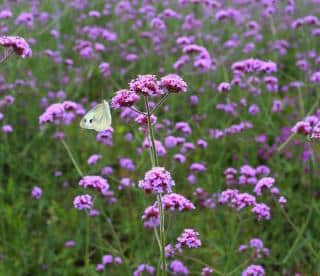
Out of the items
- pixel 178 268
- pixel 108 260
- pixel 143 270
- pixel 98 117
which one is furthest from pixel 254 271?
pixel 98 117

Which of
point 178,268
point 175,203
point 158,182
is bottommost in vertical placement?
point 178,268

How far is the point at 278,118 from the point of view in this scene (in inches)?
190

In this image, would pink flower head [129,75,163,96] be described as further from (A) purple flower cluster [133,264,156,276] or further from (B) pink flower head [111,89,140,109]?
(A) purple flower cluster [133,264,156,276]

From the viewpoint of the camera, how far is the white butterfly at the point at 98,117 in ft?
7.64

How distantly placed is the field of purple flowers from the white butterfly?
0.43 feet

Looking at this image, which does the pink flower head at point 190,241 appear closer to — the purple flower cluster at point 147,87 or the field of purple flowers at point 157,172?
the field of purple flowers at point 157,172

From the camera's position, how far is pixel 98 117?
2.36m

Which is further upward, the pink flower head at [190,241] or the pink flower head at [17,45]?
the pink flower head at [17,45]

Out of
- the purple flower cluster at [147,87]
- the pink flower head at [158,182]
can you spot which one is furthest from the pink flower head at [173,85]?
the pink flower head at [158,182]

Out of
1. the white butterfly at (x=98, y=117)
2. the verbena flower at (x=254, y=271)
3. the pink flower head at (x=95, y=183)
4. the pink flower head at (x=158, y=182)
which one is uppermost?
the white butterfly at (x=98, y=117)

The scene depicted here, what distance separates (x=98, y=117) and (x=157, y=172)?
2.00 feet

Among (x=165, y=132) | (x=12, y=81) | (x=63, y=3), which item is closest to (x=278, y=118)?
(x=165, y=132)

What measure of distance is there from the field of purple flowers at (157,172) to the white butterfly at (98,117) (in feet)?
0.43

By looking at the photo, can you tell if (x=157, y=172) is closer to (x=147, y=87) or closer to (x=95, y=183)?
(x=147, y=87)
